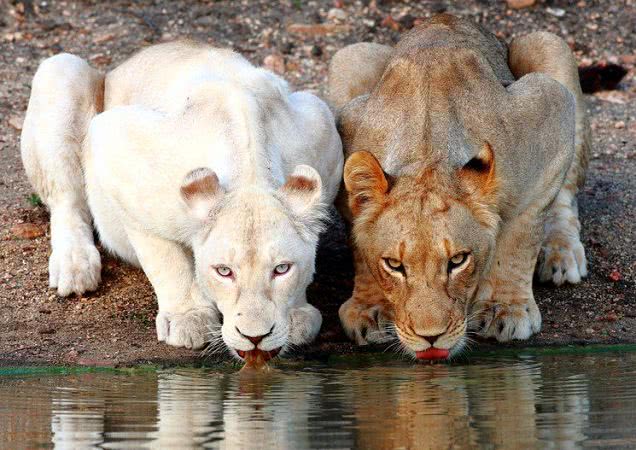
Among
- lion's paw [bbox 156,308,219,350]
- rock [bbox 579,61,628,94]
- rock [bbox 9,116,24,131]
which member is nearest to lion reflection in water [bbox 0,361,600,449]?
lion's paw [bbox 156,308,219,350]

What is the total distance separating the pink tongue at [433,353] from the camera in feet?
21.8

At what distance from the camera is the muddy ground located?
732 centimetres

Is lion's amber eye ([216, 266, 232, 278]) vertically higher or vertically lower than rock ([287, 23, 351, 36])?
lower

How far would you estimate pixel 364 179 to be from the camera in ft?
22.7

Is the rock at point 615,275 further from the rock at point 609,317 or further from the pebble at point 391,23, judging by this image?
the pebble at point 391,23

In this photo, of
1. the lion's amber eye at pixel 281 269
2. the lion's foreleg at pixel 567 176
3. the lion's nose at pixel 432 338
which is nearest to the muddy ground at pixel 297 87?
the lion's foreleg at pixel 567 176

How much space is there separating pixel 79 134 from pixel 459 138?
230 centimetres

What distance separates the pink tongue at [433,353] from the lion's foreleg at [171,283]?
1062mm

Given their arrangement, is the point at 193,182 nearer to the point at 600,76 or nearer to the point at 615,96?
the point at 600,76

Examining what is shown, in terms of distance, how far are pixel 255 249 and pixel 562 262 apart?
2479 mm

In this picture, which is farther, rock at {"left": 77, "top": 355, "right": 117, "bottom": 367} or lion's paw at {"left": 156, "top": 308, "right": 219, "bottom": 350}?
lion's paw at {"left": 156, "top": 308, "right": 219, "bottom": 350}

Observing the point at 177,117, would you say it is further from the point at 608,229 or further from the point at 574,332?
the point at 608,229

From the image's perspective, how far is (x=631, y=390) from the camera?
20.2 ft

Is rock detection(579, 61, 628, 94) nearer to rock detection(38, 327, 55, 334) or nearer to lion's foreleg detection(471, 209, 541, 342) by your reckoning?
lion's foreleg detection(471, 209, 541, 342)
